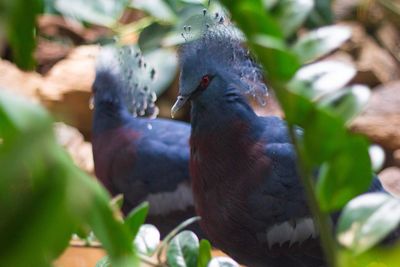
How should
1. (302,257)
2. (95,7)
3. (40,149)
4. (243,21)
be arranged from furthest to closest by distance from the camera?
(302,257) < (95,7) < (243,21) < (40,149)

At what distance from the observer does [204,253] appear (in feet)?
3.02

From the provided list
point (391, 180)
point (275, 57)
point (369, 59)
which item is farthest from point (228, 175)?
point (369, 59)

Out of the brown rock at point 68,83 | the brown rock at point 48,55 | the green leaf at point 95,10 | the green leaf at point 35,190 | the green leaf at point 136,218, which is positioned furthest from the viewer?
the brown rock at point 48,55

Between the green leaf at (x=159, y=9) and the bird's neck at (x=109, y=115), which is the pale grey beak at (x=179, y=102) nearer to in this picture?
the green leaf at (x=159, y=9)

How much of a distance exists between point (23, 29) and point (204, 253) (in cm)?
51

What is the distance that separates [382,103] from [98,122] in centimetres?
111

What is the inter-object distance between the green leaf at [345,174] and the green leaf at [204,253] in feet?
1.23

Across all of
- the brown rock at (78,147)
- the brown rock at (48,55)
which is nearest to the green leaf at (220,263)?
the brown rock at (78,147)

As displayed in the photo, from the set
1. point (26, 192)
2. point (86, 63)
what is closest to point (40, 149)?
point (26, 192)

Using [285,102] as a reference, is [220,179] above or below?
below

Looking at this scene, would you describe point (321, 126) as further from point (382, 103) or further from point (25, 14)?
point (382, 103)

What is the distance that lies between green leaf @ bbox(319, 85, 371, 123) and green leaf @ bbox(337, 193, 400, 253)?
0.07 metres

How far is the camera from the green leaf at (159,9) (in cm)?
176

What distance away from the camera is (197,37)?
4.54 feet
